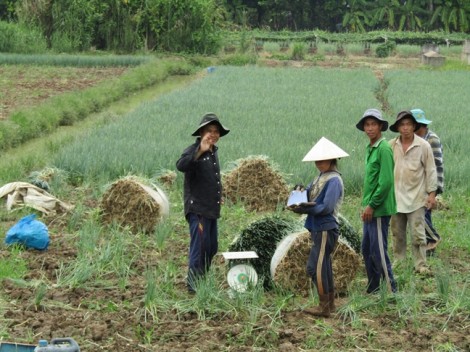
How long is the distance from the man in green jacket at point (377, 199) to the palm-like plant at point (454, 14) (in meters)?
47.6

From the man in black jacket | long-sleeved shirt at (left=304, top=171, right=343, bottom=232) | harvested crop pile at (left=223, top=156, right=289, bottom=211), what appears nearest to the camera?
long-sleeved shirt at (left=304, top=171, right=343, bottom=232)

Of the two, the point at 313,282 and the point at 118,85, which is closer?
the point at 313,282

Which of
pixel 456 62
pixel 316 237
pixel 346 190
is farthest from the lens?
pixel 456 62

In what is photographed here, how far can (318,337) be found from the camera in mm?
5605

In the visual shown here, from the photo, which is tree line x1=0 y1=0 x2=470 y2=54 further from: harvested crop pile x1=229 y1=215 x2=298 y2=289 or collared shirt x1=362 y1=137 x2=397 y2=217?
collared shirt x1=362 y1=137 x2=397 y2=217

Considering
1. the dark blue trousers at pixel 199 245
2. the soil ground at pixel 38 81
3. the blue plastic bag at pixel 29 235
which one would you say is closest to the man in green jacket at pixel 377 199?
the dark blue trousers at pixel 199 245

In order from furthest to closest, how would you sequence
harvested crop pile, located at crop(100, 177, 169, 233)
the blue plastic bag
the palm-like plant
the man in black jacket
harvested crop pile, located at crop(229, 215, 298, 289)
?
the palm-like plant → harvested crop pile, located at crop(100, 177, 169, 233) → the blue plastic bag → harvested crop pile, located at crop(229, 215, 298, 289) → the man in black jacket

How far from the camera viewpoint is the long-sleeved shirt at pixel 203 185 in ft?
21.3

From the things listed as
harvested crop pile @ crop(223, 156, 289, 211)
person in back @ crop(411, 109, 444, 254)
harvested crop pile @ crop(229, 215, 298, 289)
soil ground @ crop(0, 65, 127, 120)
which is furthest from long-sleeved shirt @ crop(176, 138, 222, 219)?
soil ground @ crop(0, 65, 127, 120)

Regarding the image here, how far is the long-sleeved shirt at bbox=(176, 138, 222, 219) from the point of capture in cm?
650

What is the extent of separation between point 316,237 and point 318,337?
0.73 metres

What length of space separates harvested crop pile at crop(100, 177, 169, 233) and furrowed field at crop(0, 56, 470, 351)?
144 millimetres

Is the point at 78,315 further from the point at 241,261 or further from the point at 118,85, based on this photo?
the point at 118,85

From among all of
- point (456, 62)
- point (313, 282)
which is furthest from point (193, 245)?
point (456, 62)
